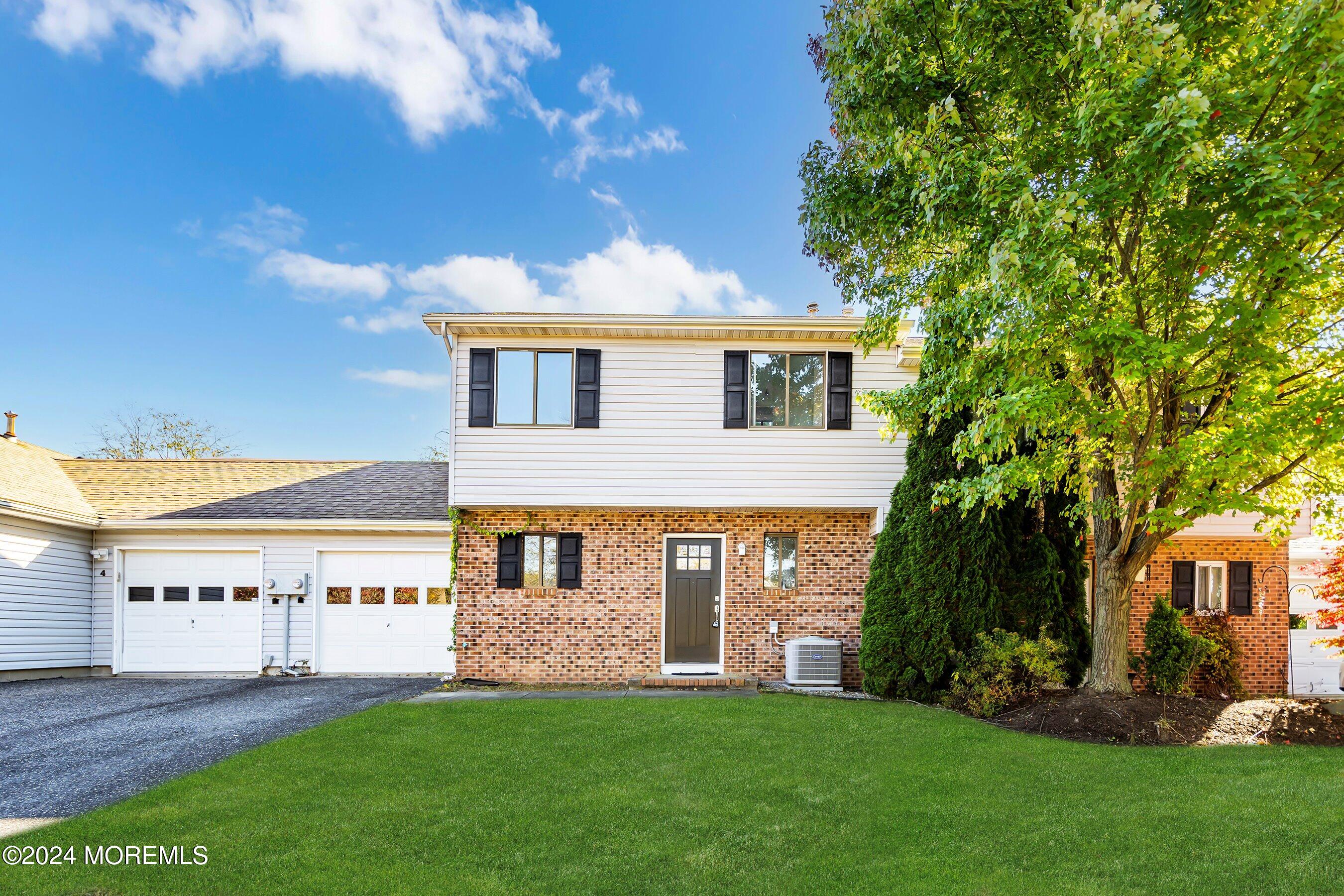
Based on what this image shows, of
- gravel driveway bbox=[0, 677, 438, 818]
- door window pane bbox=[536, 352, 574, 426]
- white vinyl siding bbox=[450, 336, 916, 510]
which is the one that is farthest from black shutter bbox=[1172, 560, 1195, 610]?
gravel driveway bbox=[0, 677, 438, 818]

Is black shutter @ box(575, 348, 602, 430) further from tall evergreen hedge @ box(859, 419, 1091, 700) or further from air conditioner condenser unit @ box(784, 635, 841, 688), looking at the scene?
tall evergreen hedge @ box(859, 419, 1091, 700)

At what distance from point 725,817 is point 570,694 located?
207 inches

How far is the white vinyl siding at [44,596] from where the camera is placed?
10.9 metres

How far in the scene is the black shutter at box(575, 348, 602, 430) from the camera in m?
10.3

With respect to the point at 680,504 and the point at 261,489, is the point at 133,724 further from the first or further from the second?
the point at 680,504

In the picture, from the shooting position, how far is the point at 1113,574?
323 inches

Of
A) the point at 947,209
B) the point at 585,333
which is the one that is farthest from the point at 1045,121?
the point at 585,333

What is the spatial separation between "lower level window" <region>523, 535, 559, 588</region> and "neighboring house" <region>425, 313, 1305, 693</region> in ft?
0.08

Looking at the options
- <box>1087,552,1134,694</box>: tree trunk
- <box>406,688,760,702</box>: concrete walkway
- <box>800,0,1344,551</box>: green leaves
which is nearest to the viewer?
<box>800,0,1344,551</box>: green leaves

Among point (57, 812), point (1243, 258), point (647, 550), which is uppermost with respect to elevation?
point (1243, 258)

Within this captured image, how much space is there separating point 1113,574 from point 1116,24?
5684 mm

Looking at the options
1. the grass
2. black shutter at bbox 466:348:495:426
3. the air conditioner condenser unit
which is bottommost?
the air conditioner condenser unit

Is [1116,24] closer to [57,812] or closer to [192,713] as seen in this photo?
[57,812]

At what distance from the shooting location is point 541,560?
420 inches
